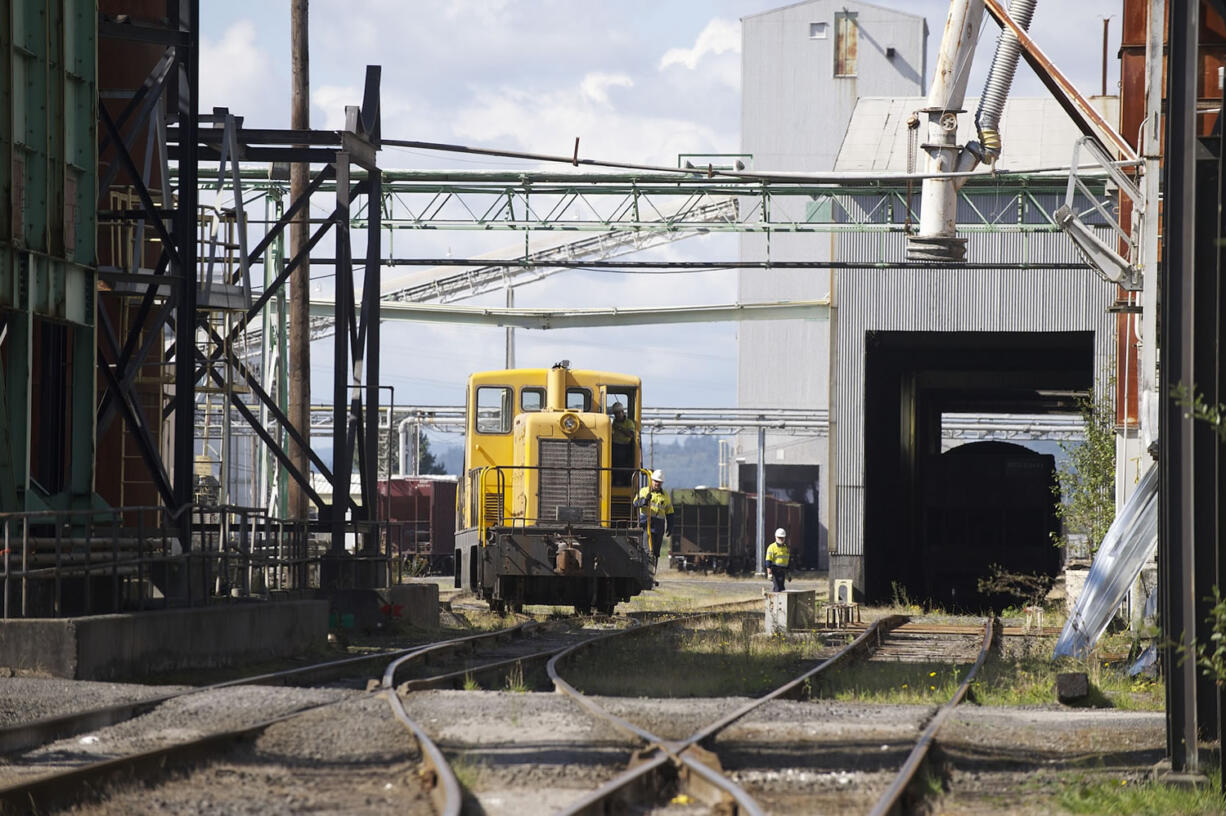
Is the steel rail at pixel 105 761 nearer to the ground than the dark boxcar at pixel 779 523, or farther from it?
farther from it

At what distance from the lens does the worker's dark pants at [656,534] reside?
71.4 feet

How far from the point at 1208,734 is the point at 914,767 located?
5.50ft

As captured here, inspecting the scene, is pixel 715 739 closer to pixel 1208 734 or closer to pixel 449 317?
pixel 1208 734

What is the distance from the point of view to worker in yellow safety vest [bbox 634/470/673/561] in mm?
21125

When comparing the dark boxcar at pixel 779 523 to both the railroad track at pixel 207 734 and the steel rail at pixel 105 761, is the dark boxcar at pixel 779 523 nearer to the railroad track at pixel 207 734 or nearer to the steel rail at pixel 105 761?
the railroad track at pixel 207 734

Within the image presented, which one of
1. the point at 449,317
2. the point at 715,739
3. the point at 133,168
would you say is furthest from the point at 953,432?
the point at 715,739

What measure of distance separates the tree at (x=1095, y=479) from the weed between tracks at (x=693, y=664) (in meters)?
6.99

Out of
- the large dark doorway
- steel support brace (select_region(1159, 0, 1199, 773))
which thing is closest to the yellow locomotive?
the large dark doorway

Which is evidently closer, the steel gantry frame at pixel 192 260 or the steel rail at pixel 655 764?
the steel rail at pixel 655 764

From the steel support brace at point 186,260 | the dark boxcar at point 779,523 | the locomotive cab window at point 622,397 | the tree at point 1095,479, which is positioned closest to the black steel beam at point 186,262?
the steel support brace at point 186,260

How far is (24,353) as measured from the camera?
13773 millimetres

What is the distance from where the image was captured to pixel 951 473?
32625 mm

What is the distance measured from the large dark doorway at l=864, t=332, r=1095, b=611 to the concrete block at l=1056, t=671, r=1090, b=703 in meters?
18.3

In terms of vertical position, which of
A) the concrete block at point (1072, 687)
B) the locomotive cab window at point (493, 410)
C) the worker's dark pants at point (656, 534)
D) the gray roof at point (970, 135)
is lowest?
the concrete block at point (1072, 687)
